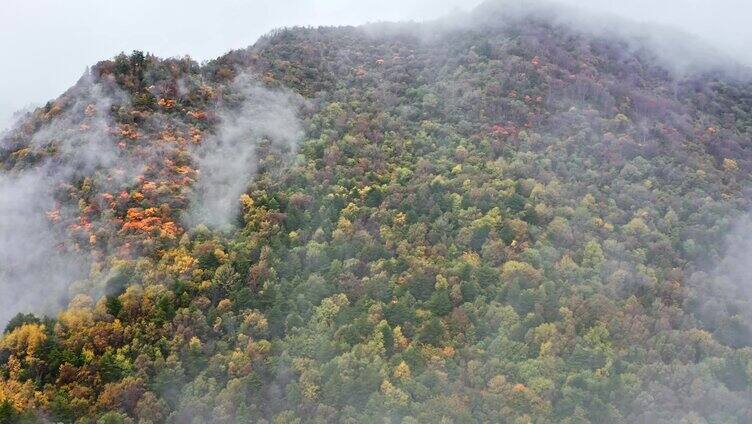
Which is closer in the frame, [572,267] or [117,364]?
[117,364]

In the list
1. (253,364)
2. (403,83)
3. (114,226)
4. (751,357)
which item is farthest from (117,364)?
(403,83)

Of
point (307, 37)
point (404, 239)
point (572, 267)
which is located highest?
point (307, 37)

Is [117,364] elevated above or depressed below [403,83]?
below

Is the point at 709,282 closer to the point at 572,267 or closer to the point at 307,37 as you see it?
the point at 572,267

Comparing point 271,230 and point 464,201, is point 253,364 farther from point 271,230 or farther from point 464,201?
point 464,201

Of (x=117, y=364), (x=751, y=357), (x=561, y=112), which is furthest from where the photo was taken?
(x=561, y=112)

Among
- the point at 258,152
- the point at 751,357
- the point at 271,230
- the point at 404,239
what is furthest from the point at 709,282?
the point at 258,152

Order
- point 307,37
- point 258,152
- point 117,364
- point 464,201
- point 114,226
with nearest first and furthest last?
point 117,364 → point 114,226 → point 464,201 → point 258,152 → point 307,37
